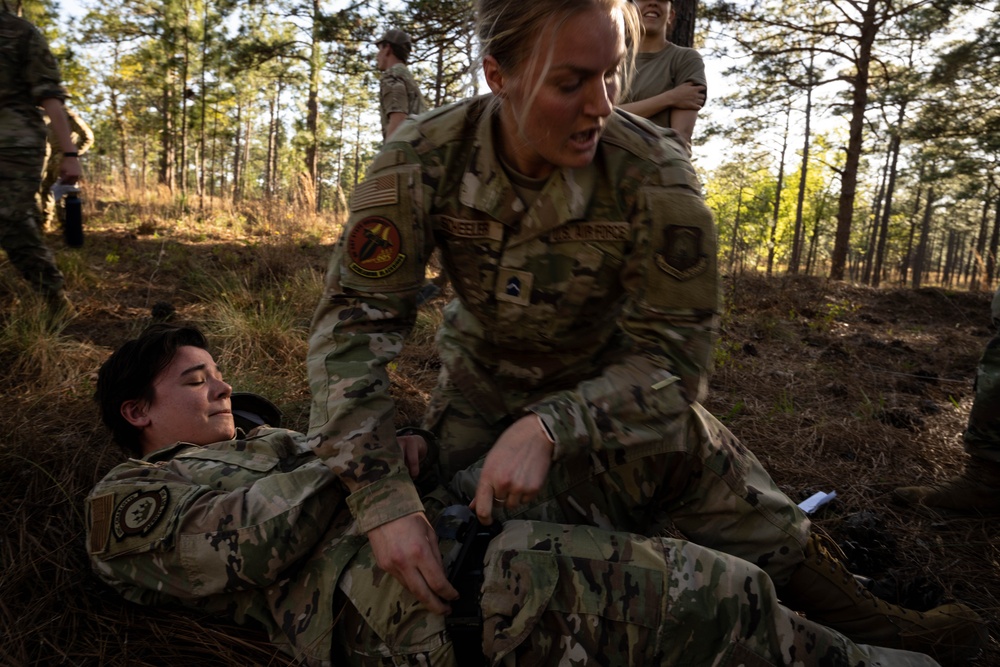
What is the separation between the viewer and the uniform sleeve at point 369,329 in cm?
129

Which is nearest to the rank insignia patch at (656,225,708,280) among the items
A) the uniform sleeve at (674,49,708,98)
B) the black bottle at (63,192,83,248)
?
the uniform sleeve at (674,49,708,98)

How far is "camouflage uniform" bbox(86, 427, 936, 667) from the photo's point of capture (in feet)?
3.88

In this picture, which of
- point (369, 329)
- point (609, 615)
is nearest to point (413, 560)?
point (609, 615)

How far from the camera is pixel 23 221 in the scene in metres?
3.54

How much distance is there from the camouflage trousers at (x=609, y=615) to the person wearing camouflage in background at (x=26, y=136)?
3473 mm

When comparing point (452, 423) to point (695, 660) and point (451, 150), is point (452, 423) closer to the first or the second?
point (451, 150)

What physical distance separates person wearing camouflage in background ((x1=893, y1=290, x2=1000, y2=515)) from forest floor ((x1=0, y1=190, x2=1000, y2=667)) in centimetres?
7

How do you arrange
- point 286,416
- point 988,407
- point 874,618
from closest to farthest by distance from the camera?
1. point 874,618
2. point 988,407
3. point 286,416

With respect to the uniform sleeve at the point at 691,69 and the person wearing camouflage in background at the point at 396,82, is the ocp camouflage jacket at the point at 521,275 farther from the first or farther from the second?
the person wearing camouflage in background at the point at 396,82

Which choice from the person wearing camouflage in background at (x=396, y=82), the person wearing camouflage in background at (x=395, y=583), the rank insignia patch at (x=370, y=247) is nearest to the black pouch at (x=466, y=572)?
the person wearing camouflage in background at (x=395, y=583)

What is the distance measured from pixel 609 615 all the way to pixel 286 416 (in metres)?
1.89

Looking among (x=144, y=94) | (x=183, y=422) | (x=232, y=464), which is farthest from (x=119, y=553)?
(x=144, y=94)

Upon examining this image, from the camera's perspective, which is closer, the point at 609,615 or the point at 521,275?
the point at 609,615

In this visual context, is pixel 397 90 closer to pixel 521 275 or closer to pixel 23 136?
pixel 23 136
